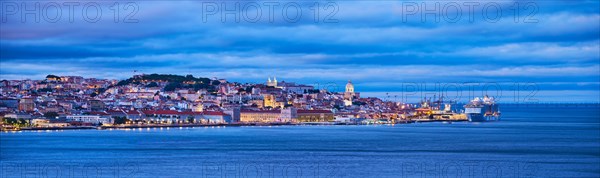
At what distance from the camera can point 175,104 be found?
207 ft

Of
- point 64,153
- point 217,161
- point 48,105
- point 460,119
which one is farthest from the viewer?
point 460,119

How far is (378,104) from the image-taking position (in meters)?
74.1

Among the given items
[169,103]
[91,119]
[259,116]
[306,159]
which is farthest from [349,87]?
[306,159]

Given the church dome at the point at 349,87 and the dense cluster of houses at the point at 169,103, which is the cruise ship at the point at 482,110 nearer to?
the dense cluster of houses at the point at 169,103

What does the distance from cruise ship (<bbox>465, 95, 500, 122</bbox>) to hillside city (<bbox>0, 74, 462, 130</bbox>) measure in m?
2.64

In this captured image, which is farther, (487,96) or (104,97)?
(104,97)

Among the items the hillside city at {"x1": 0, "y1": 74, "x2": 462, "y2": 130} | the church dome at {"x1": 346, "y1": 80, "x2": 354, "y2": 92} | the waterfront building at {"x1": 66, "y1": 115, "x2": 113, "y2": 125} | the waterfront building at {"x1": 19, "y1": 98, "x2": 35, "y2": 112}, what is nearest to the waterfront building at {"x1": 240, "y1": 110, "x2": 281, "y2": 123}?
the hillside city at {"x1": 0, "y1": 74, "x2": 462, "y2": 130}

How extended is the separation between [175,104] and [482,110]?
18793mm

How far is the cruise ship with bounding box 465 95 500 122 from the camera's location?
5809 cm

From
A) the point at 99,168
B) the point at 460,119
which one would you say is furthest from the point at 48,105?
the point at 99,168

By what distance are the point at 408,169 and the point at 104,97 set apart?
53.1 meters

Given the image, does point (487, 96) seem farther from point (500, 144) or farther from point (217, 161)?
point (217, 161)

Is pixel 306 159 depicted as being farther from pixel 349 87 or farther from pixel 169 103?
pixel 349 87

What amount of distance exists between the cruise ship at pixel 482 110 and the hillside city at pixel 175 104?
2.64 metres
